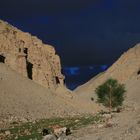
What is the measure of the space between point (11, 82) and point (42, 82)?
831 inches

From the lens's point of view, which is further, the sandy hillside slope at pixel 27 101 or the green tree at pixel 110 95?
the green tree at pixel 110 95

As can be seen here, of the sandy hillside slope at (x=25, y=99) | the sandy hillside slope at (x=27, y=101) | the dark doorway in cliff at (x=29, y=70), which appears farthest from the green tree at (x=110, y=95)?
the dark doorway in cliff at (x=29, y=70)

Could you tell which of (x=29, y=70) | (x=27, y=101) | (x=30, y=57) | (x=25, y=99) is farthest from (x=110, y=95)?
(x=30, y=57)

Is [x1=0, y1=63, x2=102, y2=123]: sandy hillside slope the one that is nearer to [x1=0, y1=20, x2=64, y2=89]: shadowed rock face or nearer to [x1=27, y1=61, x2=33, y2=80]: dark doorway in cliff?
[x1=0, y1=20, x2=64, y2=89]: shadowed rock face

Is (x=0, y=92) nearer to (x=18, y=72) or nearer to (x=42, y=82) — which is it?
(x=18, y=72)

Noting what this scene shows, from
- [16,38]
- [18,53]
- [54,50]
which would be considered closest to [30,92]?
→ [18,53]

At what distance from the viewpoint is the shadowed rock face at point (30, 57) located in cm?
10256

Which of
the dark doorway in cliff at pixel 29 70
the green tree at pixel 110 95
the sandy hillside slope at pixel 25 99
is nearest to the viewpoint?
the sandy hillside slope at pixel 25 99

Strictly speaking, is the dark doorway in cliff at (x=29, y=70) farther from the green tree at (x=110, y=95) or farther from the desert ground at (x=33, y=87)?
the green tree at (x=110, y=95)

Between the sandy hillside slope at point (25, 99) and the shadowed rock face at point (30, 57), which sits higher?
the shadowed rock face at point (30, 57)

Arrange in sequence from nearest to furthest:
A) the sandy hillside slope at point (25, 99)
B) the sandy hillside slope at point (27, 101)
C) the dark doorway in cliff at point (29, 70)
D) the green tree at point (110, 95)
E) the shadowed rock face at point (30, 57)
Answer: the sandy hillside slope at point (27, 101)
the sandy hillside slope at point (25, 99)
the green tree at point (110, 95)
the shadowed rock face at point (30, 57)
the dark doorway in cliff at point (29, 70)

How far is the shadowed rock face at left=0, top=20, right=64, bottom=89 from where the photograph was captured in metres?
103

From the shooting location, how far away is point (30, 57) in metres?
112

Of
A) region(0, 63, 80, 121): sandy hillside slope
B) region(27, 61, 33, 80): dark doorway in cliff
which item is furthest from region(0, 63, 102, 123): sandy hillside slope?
region(27, 61, 33, 80): dark doorway in cliff
